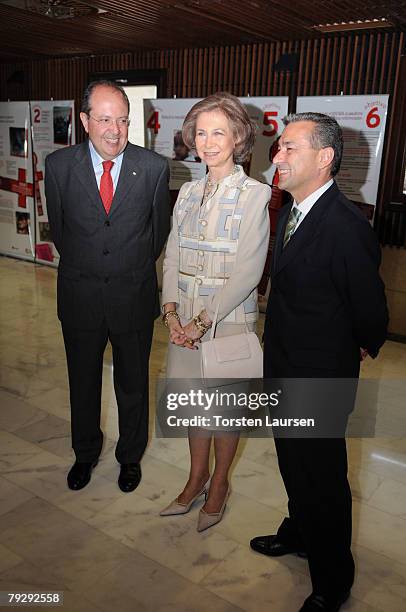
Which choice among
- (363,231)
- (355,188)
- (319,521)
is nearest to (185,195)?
(363,231)

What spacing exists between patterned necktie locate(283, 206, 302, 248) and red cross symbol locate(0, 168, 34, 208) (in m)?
6.54

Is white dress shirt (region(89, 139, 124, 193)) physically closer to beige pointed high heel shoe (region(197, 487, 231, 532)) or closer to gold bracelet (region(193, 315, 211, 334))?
gold bracelet (region(193, 315, 211, 334))

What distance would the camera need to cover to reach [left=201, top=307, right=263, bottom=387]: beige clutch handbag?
222 centimetres

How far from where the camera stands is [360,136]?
4.98m

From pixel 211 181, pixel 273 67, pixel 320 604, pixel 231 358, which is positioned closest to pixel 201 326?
pixel 231 358

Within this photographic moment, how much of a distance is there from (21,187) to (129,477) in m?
6.11

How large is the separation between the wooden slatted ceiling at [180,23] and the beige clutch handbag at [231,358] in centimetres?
283

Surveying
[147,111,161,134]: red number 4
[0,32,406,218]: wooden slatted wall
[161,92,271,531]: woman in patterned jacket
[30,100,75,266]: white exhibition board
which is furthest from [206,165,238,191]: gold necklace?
[30,100,75,266]: white exhibition board

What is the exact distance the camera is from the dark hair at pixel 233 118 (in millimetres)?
2184

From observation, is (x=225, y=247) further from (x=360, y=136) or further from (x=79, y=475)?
(x=360, y=136)

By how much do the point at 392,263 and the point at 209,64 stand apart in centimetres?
281

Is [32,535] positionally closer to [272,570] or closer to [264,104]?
[272,570]

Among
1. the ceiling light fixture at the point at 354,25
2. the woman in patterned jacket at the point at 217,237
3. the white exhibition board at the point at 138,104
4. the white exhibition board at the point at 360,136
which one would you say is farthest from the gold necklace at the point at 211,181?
the white exhibition board at the point at 138,104

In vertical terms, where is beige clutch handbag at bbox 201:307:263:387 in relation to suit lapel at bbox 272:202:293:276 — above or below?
below
